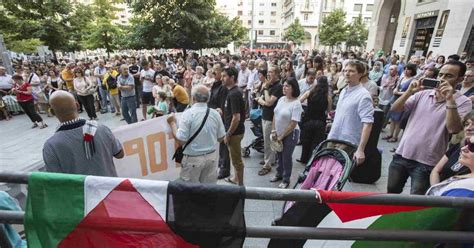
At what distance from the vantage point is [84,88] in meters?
8.93

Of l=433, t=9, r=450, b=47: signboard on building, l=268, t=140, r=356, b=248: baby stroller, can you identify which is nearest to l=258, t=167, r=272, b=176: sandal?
l=268, t=140, r=356, b=248: baby stroller

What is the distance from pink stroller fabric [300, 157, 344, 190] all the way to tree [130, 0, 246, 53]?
18.5m

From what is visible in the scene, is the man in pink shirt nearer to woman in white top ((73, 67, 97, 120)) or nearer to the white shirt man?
the white shirt man

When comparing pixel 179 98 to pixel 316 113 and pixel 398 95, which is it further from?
pixel 398 95

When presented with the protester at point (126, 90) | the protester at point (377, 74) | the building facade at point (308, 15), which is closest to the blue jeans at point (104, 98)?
the protester at point (126, 90)

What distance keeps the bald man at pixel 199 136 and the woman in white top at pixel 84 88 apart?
7.12 meters

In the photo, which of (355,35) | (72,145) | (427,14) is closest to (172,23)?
(427,14)

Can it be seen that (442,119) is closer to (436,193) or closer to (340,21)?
(436,193)

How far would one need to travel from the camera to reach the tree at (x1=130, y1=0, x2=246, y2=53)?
19.0 metres

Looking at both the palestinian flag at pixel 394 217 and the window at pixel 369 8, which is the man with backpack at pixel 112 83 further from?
the window at pixel 369 8

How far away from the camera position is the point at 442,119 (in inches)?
103

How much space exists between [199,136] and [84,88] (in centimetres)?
743

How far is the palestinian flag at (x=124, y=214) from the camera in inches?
55.3

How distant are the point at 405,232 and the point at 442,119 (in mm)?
1756
